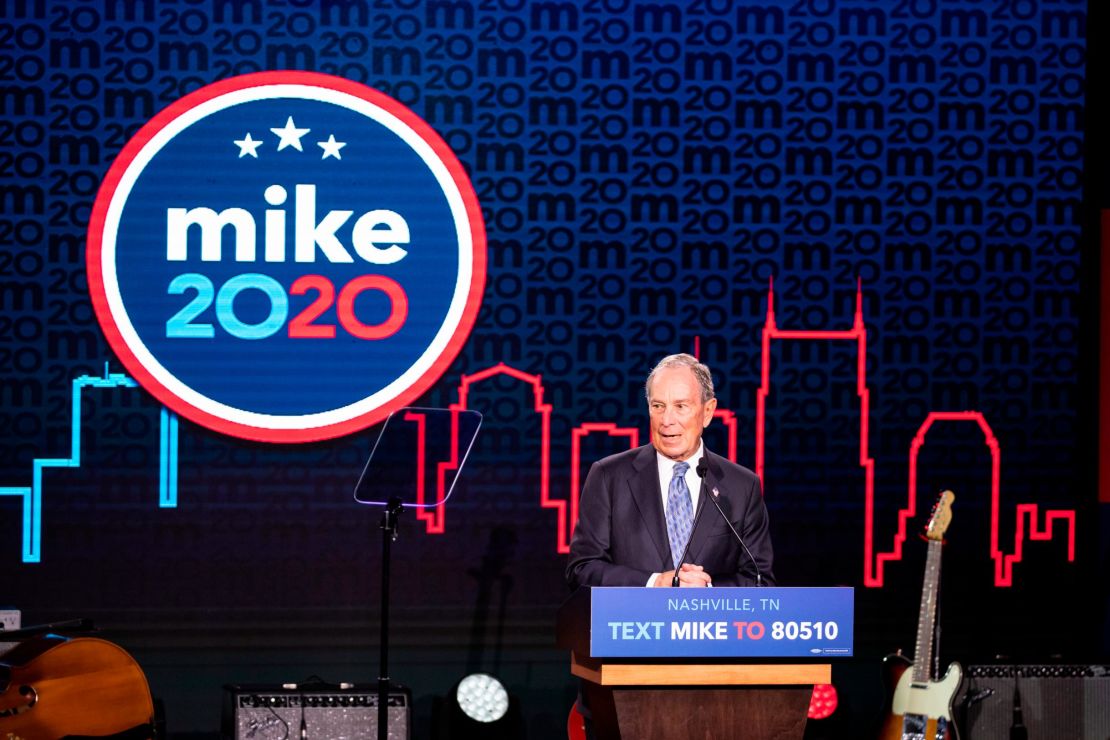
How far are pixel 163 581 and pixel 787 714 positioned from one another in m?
3.13

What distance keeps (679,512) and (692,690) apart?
3.17 feet

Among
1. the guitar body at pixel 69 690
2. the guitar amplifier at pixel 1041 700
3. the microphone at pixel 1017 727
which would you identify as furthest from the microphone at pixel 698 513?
the guitar body at pixel 69 690

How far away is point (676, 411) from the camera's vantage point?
4.87 metres

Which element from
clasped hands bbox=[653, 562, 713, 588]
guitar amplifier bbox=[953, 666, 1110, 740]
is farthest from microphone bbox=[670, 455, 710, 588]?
guitar amplifier bbox=[953, 666, 1110, 740]

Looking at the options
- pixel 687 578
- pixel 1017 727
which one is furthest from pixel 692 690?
pixel 1017 727

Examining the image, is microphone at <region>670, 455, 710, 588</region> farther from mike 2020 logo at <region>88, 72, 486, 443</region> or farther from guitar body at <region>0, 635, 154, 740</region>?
guitar body at <region>0, 635, 154, 740</region>

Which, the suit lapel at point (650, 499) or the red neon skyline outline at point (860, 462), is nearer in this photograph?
the suit lapel at point (650, 499)

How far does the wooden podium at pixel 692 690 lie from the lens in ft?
12.9

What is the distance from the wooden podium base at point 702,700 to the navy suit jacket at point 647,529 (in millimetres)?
661

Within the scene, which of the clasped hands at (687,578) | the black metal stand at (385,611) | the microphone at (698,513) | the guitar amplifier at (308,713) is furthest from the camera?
the guitar amplifier at (308,713)

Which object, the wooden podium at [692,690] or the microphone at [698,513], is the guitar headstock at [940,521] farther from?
the microphone at [698,513]

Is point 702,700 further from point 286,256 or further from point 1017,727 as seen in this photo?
point 286,256

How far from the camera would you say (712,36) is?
20.9 ft

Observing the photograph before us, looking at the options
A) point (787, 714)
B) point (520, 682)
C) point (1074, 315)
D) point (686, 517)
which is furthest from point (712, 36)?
point (787, 714)
